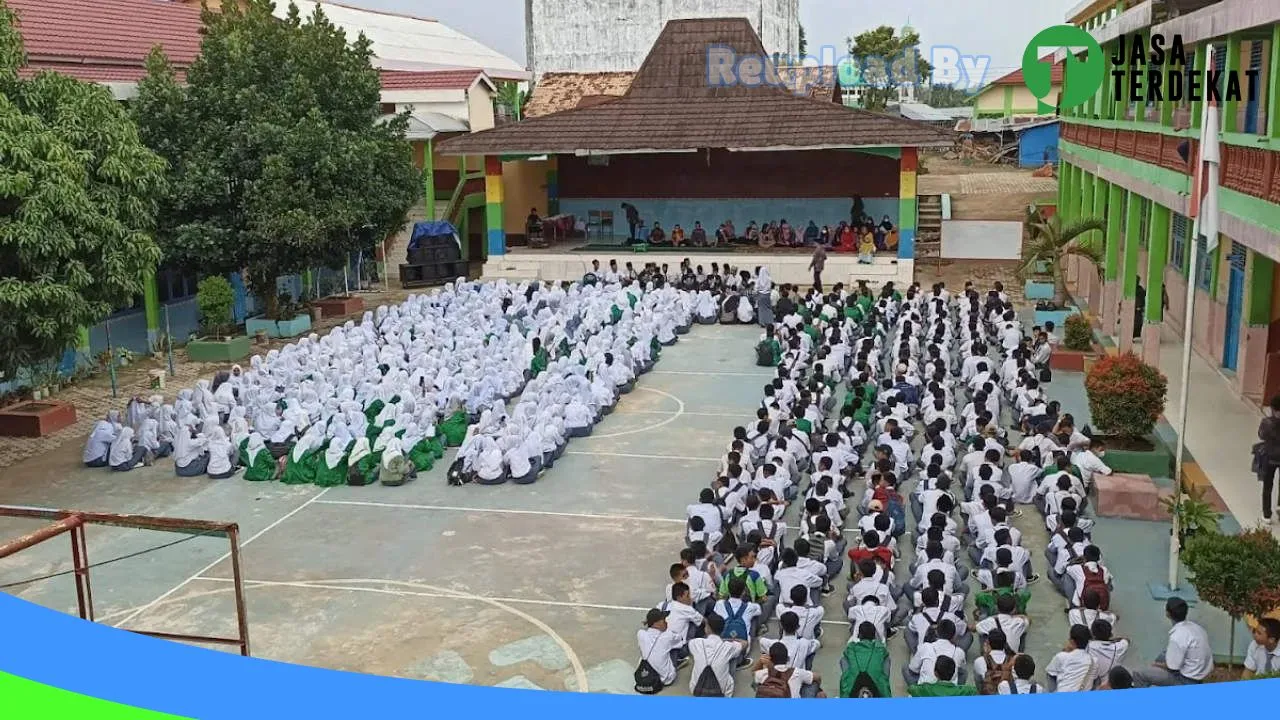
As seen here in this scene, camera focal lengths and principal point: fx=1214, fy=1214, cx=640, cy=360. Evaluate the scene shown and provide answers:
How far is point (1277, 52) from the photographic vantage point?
492 inches

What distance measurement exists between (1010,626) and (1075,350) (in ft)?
36.7

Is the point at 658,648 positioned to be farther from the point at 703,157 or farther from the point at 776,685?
the point at 703,157

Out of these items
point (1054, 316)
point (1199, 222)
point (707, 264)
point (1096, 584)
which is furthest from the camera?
point (707, 264)

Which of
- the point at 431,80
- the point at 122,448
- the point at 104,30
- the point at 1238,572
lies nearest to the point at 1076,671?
the point at 1238,572

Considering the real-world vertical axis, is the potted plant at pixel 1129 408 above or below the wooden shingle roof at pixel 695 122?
below

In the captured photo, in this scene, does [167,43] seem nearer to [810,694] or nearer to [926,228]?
[926,228]

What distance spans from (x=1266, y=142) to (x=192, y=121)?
17.1 metres

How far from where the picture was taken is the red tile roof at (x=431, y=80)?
3475 centimetres

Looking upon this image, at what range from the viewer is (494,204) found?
2998 centimetres

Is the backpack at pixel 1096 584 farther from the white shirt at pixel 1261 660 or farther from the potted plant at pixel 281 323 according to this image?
the potted plant at pixel 281 323

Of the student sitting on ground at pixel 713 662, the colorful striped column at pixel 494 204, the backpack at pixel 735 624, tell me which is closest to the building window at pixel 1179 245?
the backpack at pixel 735 624

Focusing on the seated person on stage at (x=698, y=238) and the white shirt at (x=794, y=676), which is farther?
the seated person on stage at (x=698, y=238)

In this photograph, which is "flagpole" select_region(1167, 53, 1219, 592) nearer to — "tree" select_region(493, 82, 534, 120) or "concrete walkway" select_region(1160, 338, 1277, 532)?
"concrete walkway" select_region(1160, 338, 1277, 532)

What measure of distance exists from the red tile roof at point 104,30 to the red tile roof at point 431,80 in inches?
252
